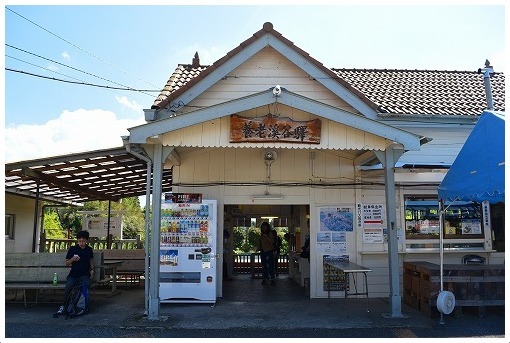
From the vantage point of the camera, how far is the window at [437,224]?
1003 cm

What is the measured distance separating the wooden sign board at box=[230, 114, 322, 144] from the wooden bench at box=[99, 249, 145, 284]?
5.87 m

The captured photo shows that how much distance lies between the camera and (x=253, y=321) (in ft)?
24.6

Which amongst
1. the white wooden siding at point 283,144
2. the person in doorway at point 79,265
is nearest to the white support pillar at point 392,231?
the white wooden siding at point 283,144

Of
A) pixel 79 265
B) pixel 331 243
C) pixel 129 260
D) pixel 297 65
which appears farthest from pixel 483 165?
pixel 129 260

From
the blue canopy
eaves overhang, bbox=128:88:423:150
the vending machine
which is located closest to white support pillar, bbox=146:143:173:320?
eaves overhang, bbox=128:88:423:150

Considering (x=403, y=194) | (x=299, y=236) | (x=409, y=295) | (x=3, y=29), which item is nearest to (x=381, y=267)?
(x=409, y=295)

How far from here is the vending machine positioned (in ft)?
28.7

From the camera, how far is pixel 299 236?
12.9 metres

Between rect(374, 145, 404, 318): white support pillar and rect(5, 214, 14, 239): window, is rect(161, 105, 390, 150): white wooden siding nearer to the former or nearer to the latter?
rect(374, 145, 404, 318): white support pillar

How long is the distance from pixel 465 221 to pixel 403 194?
1.62 m

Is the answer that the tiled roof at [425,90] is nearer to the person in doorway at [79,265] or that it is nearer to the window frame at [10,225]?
the person in doorway at [79,265]

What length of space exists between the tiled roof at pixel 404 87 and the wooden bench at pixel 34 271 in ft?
13.0

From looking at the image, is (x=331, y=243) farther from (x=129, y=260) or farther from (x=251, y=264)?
(x=129, y=260)

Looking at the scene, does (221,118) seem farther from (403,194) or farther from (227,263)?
(227,263)
